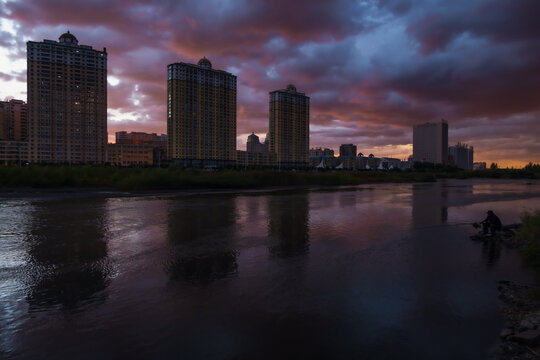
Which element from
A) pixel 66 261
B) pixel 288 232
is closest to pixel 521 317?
pixel 288 232

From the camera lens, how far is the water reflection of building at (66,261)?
8570mm

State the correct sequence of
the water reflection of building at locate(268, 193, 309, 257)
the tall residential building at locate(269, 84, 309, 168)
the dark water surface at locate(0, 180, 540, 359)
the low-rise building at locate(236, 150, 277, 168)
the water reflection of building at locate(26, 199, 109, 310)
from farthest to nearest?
the low-rise building at locate(236, 150, 277, 168) < the tall residential building at locate(269, 84, 309, 168) < the water reflection of building at locate(268, 193, 309, 257) < the water reflection of building at locate(26, 199, 109, 310) < the dark water surface at locate(0, 180, 540, 359)

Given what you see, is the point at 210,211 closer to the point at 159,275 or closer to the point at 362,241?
the point at 362,241

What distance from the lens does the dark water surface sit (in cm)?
637

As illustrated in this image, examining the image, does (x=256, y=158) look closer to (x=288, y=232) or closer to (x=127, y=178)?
(x=127, y=178)

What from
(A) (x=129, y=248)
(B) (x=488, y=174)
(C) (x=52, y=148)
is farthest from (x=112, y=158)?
(B) (x=488, y=174)

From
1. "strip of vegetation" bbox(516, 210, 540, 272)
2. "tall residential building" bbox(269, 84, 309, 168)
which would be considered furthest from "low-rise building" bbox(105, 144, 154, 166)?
"strip of vegetation" bbox(516, 210, 540, 272)

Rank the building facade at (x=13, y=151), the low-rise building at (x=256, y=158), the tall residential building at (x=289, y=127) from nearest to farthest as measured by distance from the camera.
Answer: the building facade at (x=13, y=151)
the tall residential building at (x=289, y=127)
the low-rise building at (x=256, y=158)

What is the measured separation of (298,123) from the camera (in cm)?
19038

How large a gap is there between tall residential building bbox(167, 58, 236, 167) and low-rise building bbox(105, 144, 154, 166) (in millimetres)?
17678

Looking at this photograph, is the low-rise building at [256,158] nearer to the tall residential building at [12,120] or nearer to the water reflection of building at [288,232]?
the tall residential building at [12,120]

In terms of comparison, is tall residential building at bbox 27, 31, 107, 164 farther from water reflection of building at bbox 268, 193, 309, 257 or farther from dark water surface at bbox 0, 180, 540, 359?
dark water surface at bbox 0, 180, 540, 359

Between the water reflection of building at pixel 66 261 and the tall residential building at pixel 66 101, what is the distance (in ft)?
387

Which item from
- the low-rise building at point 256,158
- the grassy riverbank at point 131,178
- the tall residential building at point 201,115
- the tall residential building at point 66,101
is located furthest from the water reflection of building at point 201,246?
the low-rise building at point 256,158
